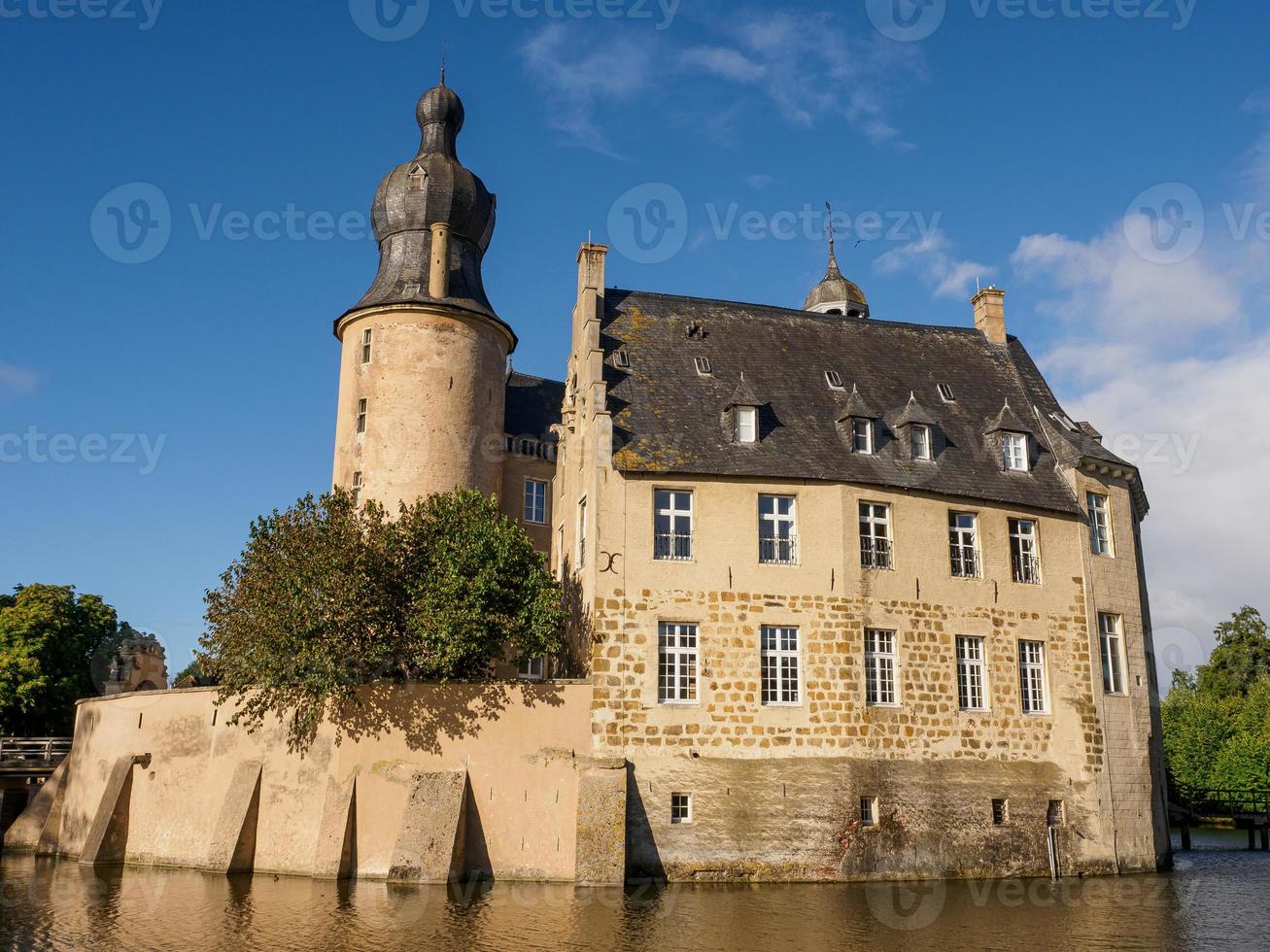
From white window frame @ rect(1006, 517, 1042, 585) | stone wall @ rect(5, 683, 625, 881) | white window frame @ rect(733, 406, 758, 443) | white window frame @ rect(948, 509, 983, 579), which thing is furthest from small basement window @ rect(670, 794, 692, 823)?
white window frame @ rect(1006, 517, 1042, 585)

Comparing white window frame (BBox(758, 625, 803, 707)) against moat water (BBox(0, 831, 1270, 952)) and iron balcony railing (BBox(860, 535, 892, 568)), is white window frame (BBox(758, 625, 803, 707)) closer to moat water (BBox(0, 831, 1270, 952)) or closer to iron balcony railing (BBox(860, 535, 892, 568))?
iron balcony railing (BBox(860, 535, 892, 568))

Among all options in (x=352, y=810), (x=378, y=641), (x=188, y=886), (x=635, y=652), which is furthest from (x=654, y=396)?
(x=188, y=886)

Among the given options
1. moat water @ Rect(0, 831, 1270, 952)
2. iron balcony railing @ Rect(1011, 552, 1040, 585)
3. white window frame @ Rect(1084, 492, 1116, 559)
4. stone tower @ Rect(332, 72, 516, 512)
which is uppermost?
stone tower @ Rect(332, 72, 516, 512)

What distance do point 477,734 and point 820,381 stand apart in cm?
1350

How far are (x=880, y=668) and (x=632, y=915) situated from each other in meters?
9.77

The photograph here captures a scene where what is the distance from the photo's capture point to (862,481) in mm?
28156

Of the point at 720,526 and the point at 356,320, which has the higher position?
the point at 356,320

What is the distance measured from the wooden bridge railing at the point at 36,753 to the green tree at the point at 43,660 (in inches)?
265

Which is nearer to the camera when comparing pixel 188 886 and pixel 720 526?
pixel 188 886

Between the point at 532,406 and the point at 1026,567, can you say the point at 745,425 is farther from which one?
the point at 532,406

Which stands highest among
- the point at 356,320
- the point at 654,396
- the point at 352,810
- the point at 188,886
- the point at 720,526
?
the point at 356,320

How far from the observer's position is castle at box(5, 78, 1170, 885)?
2584cm

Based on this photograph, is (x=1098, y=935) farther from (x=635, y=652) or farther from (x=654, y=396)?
(x=654, y=396)

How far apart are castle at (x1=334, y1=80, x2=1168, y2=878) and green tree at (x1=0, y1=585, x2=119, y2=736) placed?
22.5m
